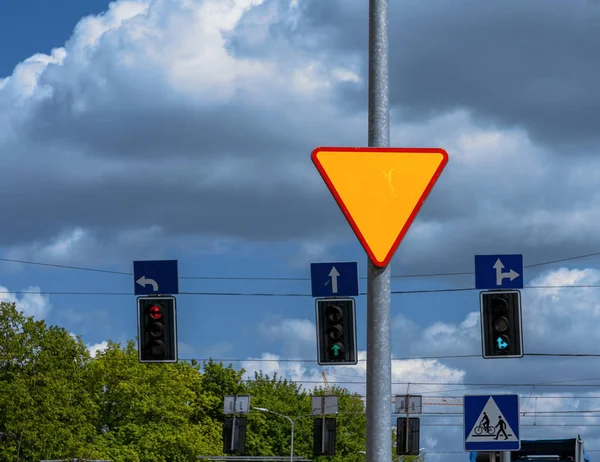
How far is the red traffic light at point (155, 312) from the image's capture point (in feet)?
64.7

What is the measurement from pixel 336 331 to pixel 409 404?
25.9 m

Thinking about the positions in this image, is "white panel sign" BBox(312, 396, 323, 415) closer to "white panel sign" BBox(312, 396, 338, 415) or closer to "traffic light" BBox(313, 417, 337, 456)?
"white panel sign" BBox(312, 396, 338, 415)

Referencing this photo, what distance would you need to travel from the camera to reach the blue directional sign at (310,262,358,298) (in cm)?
1858

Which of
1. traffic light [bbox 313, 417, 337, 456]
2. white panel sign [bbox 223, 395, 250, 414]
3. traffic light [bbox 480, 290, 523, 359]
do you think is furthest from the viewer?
white panel sign [bbox 223, 395, 250, 414]

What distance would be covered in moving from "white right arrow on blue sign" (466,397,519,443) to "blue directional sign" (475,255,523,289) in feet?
10.3

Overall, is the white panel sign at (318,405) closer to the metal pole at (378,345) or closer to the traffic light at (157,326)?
the traffic light at (157,326)

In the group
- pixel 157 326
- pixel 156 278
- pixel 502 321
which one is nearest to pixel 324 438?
pixel 156 278

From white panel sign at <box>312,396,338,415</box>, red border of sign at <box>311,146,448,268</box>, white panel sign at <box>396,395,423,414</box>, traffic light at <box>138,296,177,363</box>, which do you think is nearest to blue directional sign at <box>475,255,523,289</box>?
traffic light at <box>138,296,177,363</box>

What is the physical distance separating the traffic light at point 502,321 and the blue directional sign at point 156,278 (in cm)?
565

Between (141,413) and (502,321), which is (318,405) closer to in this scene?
(141,413)

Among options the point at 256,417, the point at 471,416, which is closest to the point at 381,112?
the point at 471,416

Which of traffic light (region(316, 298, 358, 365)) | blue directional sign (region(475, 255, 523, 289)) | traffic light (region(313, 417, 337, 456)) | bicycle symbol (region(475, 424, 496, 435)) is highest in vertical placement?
blue directional sign (region(475, 255, 523, 289))

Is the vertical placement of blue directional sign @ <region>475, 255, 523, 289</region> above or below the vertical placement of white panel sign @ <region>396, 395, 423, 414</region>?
above

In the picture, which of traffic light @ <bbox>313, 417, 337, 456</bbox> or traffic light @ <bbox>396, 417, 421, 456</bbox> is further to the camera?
traffic light @ <bbox>313, 417, 337, 456</bbox>
